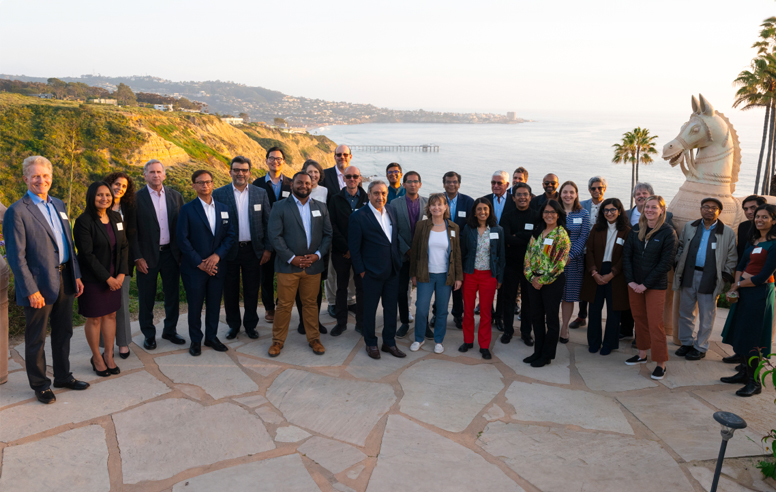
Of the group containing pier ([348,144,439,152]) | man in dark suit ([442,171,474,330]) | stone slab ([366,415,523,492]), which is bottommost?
stone slab ([366,415,523,492])

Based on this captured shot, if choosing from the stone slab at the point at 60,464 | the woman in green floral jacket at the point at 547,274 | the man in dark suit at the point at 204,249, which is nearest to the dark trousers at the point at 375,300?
the woman in green floral jacket at the point at 547,274

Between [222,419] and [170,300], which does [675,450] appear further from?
[170,300]

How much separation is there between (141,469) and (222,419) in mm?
757

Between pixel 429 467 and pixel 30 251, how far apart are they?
3625mm

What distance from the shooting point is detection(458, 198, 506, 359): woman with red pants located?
548 cm

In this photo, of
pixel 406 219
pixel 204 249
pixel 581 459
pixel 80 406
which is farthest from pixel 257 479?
pixel 406 219

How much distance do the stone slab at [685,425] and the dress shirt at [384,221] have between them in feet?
9.24

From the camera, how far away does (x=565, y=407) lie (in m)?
4.47

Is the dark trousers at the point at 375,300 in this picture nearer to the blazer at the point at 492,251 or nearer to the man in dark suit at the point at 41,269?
the blazer at the point at 492,251

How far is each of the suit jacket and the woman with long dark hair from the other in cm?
537

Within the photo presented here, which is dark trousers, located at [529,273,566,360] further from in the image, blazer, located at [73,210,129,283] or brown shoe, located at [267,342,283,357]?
blazer, located at [73,210,129,283]

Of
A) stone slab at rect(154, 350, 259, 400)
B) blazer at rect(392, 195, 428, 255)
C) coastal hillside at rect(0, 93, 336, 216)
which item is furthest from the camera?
coastal hillside at rect(0, 93, 336, 216)

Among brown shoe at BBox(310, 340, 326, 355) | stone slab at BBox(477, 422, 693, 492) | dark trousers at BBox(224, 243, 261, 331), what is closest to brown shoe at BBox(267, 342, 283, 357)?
brown shoe at BBox(310, 340, 326, 355)

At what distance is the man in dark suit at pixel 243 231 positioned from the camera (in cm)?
555
